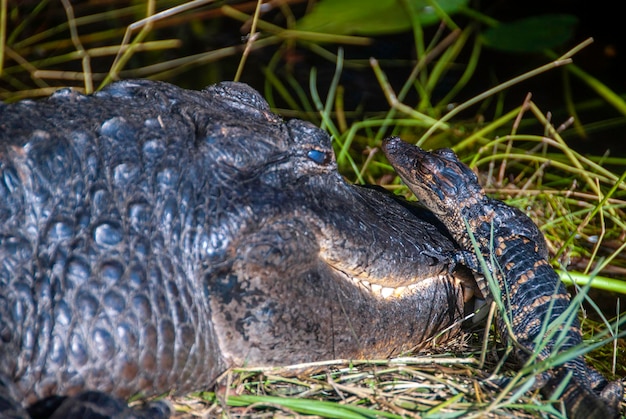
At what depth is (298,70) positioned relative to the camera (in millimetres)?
6000

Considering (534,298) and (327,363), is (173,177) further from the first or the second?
(534,298)

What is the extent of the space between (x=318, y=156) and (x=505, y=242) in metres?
1.13

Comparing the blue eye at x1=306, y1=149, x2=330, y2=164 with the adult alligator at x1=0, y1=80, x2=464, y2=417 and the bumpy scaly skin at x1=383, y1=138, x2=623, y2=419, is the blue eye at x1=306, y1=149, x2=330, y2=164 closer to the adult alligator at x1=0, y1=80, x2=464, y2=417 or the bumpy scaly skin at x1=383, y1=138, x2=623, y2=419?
the adult alligator at x1=0, y1=80, x2=464, y2=417

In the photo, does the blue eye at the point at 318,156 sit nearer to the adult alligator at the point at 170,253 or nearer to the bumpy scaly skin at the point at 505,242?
the adult alligator at the point at 170,253

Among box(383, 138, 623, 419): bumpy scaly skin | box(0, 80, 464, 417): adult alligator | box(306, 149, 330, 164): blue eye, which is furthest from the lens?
box(383, 138, 623, 419): bumpy scaly skin

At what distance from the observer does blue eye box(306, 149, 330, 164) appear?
2.65m

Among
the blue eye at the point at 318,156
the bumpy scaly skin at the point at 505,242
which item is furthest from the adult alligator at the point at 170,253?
the bumpy scaly skin at the point at 505,242

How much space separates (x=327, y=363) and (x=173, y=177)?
2.56 feet

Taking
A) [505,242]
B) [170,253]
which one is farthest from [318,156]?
[505,242]

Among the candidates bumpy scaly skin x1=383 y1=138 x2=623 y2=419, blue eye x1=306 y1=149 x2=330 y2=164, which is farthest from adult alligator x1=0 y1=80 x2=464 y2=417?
bumpy scaly skin x1=383 y1=138 x2=623 y2=419

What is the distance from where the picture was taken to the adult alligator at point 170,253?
7.15 feet

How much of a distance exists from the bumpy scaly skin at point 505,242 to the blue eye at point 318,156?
26.8 inches

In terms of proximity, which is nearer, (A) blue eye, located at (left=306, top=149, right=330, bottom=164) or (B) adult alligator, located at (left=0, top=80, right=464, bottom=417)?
(B) adult alligator, located at (left=0, top=80, right=464, bottom=417)

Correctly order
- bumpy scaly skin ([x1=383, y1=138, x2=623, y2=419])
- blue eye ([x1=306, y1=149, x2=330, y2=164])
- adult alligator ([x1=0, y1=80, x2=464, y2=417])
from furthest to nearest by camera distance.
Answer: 1. bumpy scaly skin ([x1=383, y1=138, x2=623, y2=419])
2. blue eye ([x1=306, y1=149, x2=330, y2=164])
3. adult alligator ([x1=0, y1=80, x2=464, y2=417])
